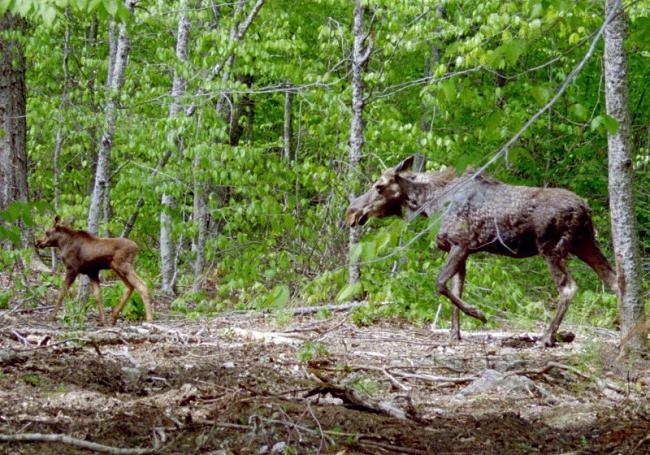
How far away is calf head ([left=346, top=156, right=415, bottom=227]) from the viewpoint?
9922 mm

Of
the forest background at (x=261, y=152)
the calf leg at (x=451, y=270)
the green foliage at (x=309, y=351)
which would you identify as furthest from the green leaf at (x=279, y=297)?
the forest background at (x=261, y=152)

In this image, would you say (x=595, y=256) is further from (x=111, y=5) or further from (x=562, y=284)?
(x=111, y=5)

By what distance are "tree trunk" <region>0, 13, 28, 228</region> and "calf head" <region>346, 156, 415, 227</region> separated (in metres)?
6.36

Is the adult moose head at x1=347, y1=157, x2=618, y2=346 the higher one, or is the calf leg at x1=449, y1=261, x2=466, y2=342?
the adult moose head at x1=347, y1=157, x2=618, y2=346

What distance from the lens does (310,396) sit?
5.30 meters

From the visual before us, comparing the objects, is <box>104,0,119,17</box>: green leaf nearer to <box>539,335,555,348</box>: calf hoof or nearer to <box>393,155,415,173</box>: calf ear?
<box>393,155,415,173</box>: calf ear

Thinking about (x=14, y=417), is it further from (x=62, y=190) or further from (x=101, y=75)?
(x=62, y=190)

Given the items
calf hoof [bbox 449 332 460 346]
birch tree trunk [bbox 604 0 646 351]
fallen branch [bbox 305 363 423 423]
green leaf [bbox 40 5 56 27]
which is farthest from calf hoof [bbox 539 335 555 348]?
green leaf [bbox 40 5 56 27]

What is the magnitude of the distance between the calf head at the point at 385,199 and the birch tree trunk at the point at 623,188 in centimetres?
305

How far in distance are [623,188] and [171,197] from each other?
32.4 feet

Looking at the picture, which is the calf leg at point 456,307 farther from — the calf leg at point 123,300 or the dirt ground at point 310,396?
the calf leg at point 123,300

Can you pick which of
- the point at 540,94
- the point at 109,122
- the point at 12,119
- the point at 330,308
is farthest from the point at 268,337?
the point at 12,119

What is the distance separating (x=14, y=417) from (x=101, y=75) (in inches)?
584

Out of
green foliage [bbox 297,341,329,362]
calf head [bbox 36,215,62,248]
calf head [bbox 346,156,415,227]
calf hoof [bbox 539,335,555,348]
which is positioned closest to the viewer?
green foliage [bbox 297,341,329,362]
